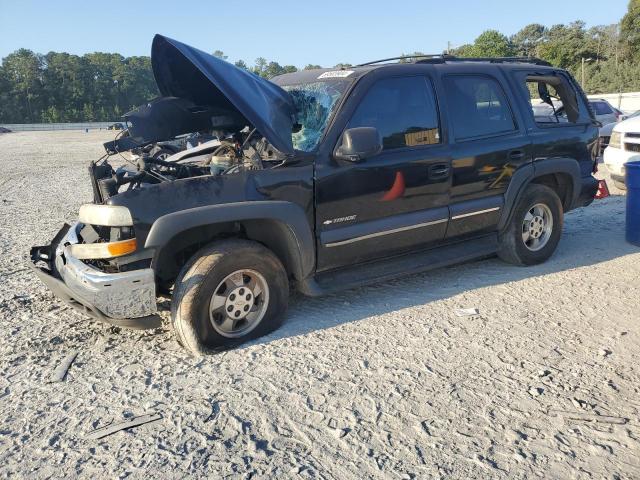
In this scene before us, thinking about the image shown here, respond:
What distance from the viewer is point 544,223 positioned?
5.33m

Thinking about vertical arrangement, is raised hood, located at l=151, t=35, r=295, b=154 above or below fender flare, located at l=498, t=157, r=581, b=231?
above

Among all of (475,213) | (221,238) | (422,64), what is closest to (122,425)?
(221,238)

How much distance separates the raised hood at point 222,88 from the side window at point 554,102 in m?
2.82

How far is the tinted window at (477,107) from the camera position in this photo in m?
4.49

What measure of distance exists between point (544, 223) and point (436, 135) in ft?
5.94

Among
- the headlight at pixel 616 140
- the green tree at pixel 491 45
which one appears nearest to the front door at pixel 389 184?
the headlight at pixel 616 140

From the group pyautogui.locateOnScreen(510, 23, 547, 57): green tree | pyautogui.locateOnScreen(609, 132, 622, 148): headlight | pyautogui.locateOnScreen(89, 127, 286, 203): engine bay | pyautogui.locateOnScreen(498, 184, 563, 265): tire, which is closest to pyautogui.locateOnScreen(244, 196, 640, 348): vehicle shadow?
pyautogui.locateOnScreen(498, 184, 563, 265): tire

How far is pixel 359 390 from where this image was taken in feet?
10.0

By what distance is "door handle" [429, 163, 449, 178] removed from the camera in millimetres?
4293

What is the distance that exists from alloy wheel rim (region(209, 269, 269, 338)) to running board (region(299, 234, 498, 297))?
36 cm

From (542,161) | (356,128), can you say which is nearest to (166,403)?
(356,128)

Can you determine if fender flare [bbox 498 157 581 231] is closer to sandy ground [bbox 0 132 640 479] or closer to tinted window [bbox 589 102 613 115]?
sandy ground [bbox 0 132 640 479]

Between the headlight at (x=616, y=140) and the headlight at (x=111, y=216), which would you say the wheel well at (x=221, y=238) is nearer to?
the headlight at (x=111, y=216)

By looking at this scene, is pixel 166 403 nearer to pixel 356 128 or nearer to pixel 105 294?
pixel 105 294
